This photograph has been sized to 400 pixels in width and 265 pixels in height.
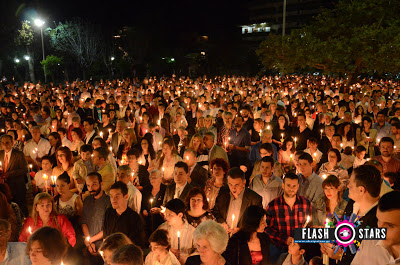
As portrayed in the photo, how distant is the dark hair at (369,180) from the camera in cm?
330

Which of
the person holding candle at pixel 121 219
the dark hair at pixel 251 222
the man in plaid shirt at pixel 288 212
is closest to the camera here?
the dark hair at pixel 251 222

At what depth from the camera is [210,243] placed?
3166mm

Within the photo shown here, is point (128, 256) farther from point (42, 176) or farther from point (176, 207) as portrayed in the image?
point (42, 176)

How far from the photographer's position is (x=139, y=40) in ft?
152

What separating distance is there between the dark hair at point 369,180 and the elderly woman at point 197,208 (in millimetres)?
1617

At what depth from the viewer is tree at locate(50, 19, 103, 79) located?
39.6m

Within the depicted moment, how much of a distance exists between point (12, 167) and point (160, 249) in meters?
4.15

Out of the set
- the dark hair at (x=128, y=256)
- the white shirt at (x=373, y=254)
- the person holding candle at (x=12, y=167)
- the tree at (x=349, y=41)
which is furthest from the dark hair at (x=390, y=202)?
the tree at (x=349, y=41)

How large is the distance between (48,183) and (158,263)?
3.28 meters

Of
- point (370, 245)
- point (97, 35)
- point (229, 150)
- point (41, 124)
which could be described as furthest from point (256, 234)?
point (97, 35)

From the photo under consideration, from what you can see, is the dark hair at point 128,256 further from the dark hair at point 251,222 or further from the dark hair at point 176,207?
the dark hair at point 251,222

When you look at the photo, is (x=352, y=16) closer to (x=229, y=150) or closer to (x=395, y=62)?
(x=395, y=62)

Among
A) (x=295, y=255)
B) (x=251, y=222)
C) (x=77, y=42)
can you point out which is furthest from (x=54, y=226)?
(x=77, y=42)

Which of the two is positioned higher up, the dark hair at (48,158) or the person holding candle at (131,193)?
the dark hair at (48,158)
